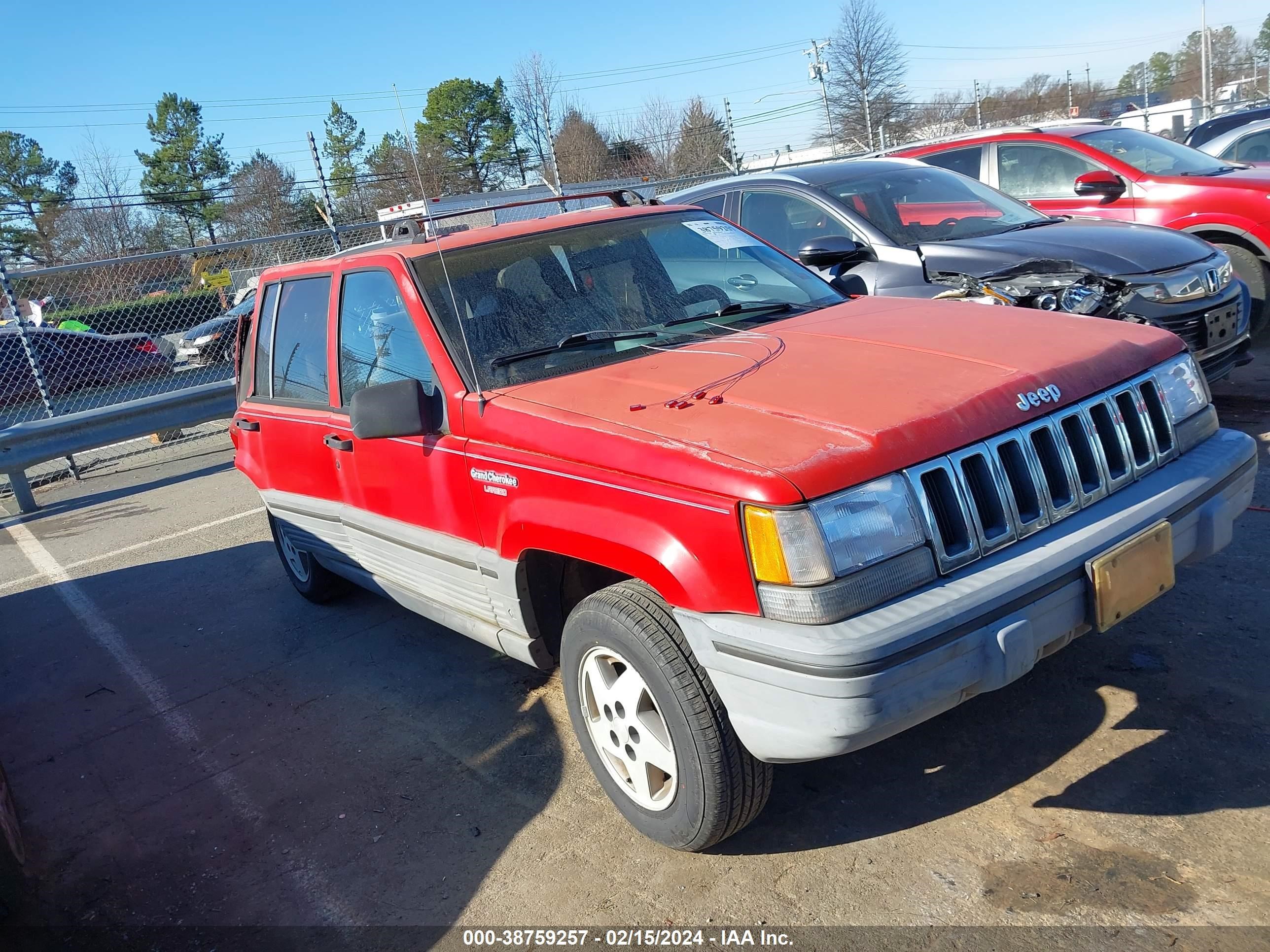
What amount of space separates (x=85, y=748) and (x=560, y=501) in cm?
284

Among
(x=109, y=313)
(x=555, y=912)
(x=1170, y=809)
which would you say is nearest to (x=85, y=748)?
(x=555, y=912)

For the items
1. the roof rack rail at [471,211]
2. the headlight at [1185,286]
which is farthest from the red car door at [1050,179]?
the roof rack rail at [471,211]

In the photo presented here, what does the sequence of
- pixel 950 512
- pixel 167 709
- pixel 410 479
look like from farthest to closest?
pixel 167 709 → pixel 410 479 → pixel 950 512

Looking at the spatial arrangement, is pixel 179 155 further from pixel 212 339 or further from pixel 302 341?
pixel 302 341

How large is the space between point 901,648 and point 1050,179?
262 inches

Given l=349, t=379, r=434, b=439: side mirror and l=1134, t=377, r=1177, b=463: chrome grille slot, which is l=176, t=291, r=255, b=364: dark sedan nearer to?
l=349, t=379, r=434, b=439: side mirror

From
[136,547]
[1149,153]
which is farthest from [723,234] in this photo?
[136,547]

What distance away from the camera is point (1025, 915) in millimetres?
2523

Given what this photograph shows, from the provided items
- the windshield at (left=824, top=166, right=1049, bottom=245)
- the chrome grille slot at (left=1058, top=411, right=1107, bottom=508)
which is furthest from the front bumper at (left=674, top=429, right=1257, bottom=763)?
the windshield at (left=824, top=166, right=1049, bottom=245)

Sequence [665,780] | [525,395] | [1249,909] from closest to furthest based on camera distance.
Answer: [1249,909] < [665,780] < [525,395]

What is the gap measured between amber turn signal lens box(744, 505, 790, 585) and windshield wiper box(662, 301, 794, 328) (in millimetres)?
1459

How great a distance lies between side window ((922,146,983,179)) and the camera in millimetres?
8164

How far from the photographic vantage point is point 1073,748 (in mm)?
3201

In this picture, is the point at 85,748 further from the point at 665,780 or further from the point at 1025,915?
the point at 1025,915
